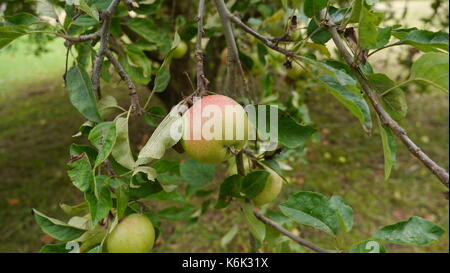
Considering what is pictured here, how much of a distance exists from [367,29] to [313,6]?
0.15 m

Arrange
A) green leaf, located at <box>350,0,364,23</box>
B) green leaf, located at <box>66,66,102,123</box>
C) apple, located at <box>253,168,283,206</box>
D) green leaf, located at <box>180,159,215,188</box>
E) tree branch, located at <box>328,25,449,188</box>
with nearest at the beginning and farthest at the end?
tree branch, located at <box>328,25,449,188</box>, green leaf, located at <box>350,0,364,23</box>, green leaf, located at <box>66,66,102,123</box>, apple, located at <box>253,168,283,206</box>, green leaf, located at <box>180,159,215,188</box>

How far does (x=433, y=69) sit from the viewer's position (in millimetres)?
592

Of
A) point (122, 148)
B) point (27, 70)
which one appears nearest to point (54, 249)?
point (122, 148)

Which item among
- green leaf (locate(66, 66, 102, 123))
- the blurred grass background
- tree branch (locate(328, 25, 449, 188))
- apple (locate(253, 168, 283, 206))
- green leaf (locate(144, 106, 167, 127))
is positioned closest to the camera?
tree branch (locate(328, 25, 449, 188))

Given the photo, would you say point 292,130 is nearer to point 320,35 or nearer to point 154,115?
point 320,35

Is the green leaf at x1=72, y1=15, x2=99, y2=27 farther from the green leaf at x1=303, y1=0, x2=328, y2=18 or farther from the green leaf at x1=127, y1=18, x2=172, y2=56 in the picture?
the green leaf at x1=303, y1=0, x2=328, y2=18

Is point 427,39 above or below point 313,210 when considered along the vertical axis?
above

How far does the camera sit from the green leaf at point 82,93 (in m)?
0.72

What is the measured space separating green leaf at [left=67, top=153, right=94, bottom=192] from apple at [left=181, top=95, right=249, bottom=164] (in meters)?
0.18

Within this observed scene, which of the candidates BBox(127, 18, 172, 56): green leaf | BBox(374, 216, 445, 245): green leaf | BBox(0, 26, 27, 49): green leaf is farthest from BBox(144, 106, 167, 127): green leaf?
BBox(374, 216, 445, 245): green leaf

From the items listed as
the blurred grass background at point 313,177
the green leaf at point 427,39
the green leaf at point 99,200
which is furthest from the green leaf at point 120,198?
the blurred grass background at point 313,177

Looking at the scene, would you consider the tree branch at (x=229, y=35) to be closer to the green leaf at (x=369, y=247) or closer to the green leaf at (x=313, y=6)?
the green leaf at (x=313, y=6)

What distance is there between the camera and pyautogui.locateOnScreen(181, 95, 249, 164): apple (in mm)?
656
